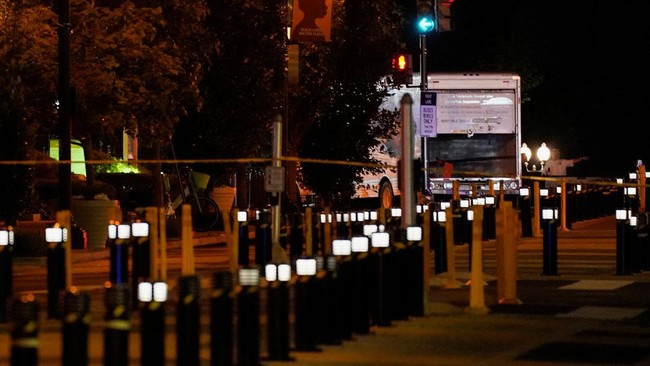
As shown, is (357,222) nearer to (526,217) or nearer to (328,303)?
(526,217)

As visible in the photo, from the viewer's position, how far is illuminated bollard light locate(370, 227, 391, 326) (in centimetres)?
1431

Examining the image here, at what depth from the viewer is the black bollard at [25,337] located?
8.50 metres

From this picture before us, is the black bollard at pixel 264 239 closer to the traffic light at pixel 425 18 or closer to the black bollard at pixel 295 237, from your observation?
the black bollard at pixel 295 237

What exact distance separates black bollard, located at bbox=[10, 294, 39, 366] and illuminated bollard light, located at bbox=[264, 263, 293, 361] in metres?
3.40

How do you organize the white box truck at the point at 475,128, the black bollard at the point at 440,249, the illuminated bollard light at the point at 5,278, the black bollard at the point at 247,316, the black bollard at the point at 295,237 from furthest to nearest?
the white box truck at the point at 475,128 < the black bollard at the point at 295,237 < the black bollard at the point at 440,249 < the illuminated bollard light at the point at 5,278 < the black bollard at the point at 247,316

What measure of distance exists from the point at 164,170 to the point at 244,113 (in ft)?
12.2

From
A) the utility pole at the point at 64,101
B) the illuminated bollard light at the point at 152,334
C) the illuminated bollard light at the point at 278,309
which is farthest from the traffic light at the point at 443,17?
the illuminated bollard light at the point at 152,334

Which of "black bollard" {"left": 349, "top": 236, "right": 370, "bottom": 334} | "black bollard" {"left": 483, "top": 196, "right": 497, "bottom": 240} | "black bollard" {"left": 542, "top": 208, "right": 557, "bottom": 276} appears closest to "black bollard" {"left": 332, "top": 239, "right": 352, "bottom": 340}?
"black bollard" {"left": 349, "top": 236, "right": 370, "bottom": 334}

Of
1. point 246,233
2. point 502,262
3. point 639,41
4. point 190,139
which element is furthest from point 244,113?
point 639,41

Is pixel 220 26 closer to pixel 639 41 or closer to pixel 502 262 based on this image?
pixel 502 262

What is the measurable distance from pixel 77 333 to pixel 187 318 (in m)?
1.31

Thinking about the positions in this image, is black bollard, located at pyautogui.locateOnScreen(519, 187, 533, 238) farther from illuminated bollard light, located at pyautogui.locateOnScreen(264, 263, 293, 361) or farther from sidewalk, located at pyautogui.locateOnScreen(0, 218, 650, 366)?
illuminated bollard light, located at pyautogui.locateOnScreen(264, 263, 293, 361)

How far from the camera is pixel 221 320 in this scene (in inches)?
419

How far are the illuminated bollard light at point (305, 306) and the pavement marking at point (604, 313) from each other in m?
4.01
